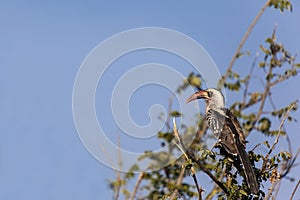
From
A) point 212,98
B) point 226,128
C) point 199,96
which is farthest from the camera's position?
point 199,96

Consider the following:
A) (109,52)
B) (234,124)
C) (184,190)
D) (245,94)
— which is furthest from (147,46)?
(245,94)

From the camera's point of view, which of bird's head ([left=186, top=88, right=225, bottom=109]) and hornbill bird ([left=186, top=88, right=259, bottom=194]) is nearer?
hornbill bird ([left=186, top=88, right=259, bottom=194])

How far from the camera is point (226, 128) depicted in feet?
23.2

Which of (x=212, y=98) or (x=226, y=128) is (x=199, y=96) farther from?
(x=226, y=128)

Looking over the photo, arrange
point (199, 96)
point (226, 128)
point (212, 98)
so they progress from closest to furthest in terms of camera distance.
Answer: point (226, 128)
point (212, 98)
point (199, 96)

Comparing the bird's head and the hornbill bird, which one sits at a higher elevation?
the bird's head

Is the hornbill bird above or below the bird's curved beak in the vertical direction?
below

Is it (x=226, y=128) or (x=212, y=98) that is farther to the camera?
(x=212, y=98)

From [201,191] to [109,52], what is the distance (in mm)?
2210

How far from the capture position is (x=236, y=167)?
6.02 metres

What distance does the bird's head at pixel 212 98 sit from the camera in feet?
25.6

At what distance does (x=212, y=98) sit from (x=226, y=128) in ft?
2.76

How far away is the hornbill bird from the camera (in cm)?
573

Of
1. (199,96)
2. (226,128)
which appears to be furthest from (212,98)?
(226,128)
